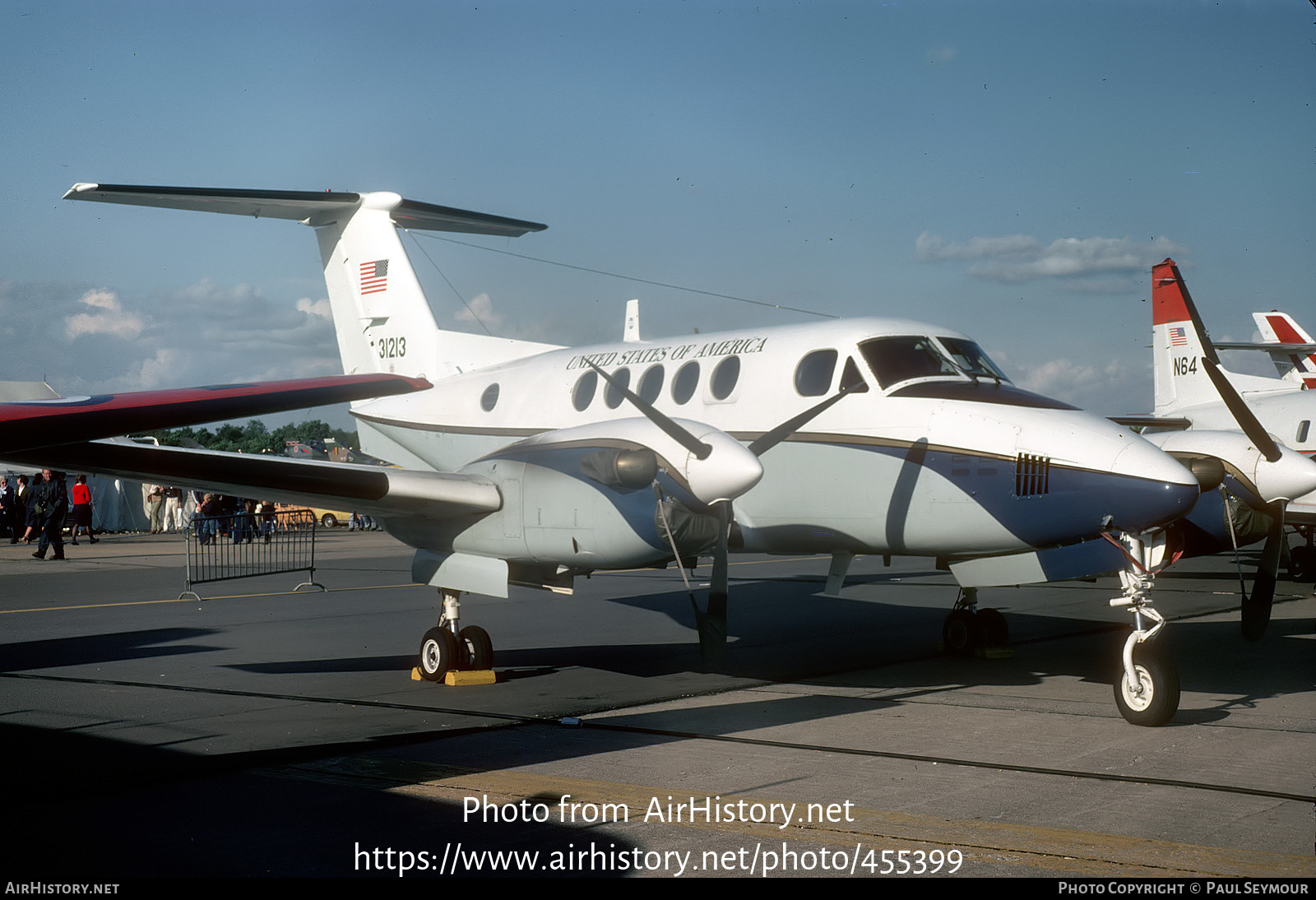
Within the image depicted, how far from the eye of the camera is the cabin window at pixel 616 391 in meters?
10.6

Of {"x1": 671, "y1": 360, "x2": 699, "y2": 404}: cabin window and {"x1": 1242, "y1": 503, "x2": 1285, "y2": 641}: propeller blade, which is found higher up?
{"x1": 671, "y1": 360, "x2": 699, "y2": 404}: cabin window

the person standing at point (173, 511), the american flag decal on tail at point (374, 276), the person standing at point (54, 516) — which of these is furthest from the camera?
the person standing at point (173, 511)

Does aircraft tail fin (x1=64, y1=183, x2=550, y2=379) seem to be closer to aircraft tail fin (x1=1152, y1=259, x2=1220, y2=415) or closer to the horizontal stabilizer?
the horizontal stabilizer

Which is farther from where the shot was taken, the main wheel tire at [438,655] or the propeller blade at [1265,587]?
the main wheel tire at [438,655]

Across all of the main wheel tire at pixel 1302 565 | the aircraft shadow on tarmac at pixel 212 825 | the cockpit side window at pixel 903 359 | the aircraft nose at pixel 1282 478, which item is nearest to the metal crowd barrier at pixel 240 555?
the cockpit side window at pixel 903 359

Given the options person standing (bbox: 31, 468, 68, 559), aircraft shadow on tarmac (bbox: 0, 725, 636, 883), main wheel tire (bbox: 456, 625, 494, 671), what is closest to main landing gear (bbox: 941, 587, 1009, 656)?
main wheel tire (bbox: 456, 625, 494, 671)

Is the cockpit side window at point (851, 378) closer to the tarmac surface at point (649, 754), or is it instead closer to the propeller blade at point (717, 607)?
the propeller blade at point (717, 607)

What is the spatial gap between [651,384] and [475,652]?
→ 114 inches

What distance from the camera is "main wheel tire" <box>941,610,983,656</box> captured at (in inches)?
430

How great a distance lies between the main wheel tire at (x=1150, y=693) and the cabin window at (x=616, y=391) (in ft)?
16.5

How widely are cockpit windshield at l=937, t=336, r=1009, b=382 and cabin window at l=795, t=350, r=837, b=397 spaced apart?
94cm

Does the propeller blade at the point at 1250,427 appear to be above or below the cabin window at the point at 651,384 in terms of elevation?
below

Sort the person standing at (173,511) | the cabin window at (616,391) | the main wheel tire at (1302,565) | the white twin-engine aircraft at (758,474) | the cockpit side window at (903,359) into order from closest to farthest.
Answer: the white twin-engine aircraft at (758,474)
the cockpit side window at (903,359)
the cabin window at (616,391)
the main wheel tire at (1302,565)
the person standing at (173,511)

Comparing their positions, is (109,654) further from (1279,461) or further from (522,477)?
(1279,461)
